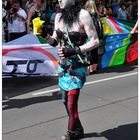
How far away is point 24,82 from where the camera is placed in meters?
8.34

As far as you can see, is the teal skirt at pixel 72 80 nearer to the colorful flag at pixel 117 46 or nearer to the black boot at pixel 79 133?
the black boot at pixel 79 133

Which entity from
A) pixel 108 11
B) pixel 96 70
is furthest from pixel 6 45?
pixel 108 11

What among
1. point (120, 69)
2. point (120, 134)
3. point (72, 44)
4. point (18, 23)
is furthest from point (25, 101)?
point (18, 23)

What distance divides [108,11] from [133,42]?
5.27 metres

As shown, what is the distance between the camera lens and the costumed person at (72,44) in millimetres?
4395

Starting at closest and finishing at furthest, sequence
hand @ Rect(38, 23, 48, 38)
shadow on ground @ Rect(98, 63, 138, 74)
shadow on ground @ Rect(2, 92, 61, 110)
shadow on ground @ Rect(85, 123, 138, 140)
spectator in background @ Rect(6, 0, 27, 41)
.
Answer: hand @ Rect(38, 23, 48, 38) → shadow on ground @ Rect(85, 123, 138, 140) → shadow on ground @ Rect(2, 92, 61, 110) → shadow on ground @ Rect(98, 63, 138, 74) → spectator in background @ Rect(6, 0, 27, 41)

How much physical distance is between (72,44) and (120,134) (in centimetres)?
134

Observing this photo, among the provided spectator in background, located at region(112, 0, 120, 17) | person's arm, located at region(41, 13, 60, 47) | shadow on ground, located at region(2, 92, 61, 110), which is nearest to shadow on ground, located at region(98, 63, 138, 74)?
shadow on ground, located at region(2, 92, 61, 110)

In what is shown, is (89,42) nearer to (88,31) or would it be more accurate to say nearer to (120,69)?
(88,31)

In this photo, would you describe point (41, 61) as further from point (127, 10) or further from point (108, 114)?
point (127, 10)

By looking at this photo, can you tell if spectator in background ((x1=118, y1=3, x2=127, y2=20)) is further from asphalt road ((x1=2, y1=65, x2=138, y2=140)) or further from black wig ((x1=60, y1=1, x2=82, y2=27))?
black wig ((x1=60, y1=1, x2=82, y2=27))

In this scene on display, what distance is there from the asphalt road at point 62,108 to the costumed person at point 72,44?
1.99ft

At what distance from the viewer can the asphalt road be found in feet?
16.9

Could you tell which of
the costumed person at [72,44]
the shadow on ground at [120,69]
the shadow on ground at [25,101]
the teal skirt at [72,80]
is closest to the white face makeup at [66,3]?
the costumed person at [72,44]
